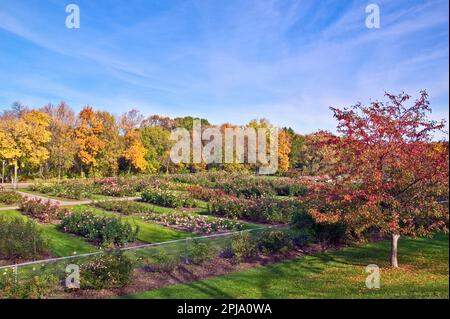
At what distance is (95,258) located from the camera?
28.2 ft

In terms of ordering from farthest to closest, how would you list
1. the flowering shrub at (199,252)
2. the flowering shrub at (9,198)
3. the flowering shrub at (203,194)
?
the flowering shrub at (203,194) < the flowering shrub at (9,198) < the flowering shrub at (199,252)

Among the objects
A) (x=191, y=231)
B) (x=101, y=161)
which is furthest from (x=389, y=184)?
(x=101, y=161)

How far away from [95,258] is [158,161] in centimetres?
3783

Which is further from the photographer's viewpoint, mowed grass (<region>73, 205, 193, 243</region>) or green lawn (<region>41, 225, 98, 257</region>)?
mowed grass (<region>73, 205, 193, 243</region>)

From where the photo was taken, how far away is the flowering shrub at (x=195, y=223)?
48.8ft

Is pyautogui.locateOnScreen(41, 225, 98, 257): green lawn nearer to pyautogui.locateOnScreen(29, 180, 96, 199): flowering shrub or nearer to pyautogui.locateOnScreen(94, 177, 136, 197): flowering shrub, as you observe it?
pyautogui.locateOnScreen(29, 180, 96, 199): flowering shrub

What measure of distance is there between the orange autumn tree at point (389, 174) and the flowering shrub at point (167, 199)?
38.0 feet

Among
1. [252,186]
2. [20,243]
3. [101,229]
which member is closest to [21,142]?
[252,186]

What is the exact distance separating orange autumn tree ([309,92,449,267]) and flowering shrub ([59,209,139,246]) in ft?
20.5

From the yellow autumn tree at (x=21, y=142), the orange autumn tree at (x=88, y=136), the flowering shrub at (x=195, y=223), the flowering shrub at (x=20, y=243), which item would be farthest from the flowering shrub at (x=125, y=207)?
the orange autumn tree at (x=88, y=136)

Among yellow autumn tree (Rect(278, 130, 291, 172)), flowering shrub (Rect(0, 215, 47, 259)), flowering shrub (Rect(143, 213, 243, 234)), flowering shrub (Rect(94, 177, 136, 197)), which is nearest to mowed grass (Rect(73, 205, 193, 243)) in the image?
flowering shrub (Rect(143, 213, 243, 234))

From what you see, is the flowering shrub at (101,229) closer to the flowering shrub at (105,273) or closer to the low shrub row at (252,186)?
the flowering shrub at (105,273)

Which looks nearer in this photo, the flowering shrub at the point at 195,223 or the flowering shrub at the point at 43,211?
the flowering shrub at the point at 195,223

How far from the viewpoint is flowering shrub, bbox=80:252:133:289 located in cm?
812
